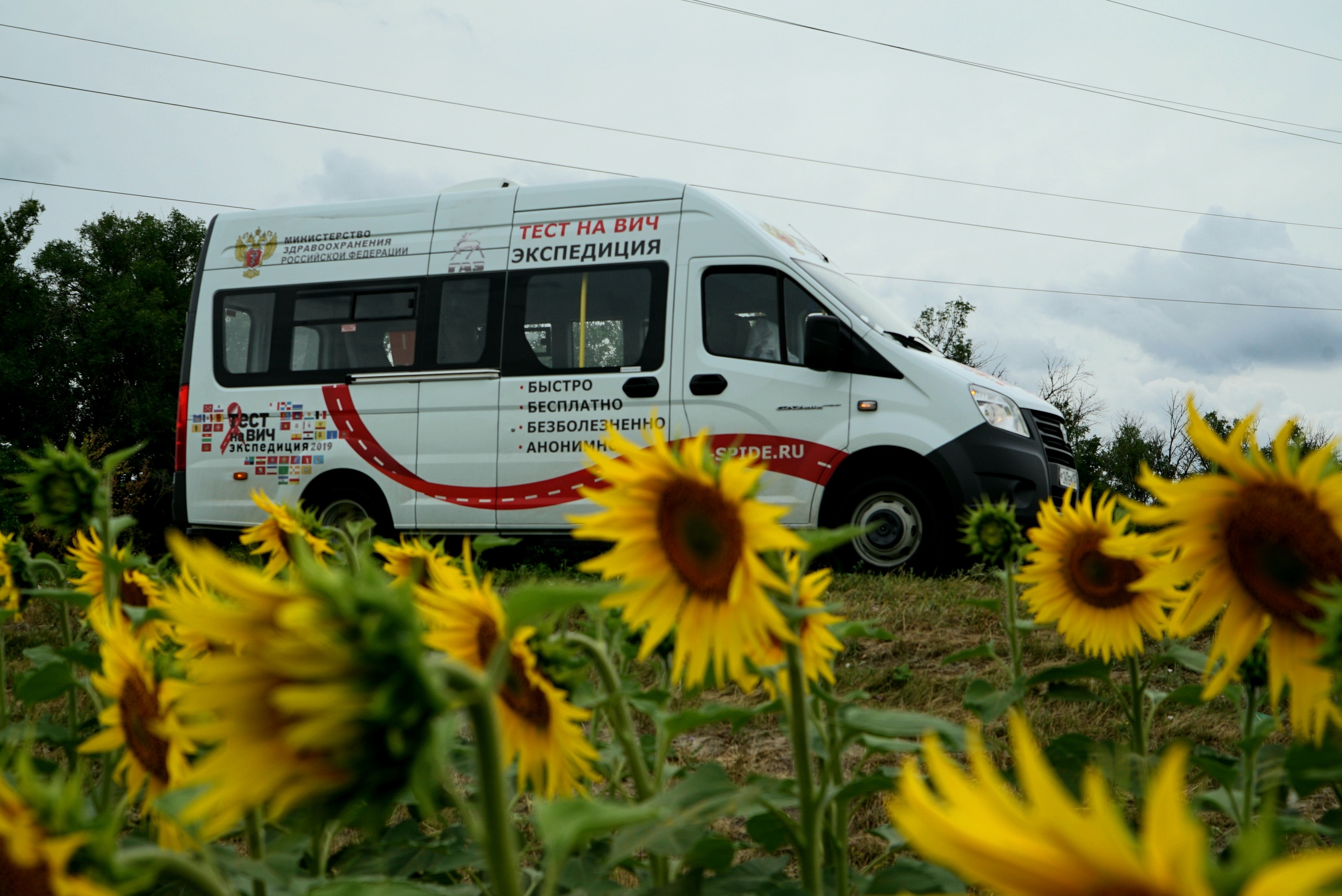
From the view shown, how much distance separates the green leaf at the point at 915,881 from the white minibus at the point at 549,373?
209 inches

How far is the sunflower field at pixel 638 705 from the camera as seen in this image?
0.42 m

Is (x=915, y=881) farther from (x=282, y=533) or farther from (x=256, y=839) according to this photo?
(x=282, y=533)

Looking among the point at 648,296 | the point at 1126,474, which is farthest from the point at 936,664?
the point at 1126,474

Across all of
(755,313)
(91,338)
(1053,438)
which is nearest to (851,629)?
(755,313)

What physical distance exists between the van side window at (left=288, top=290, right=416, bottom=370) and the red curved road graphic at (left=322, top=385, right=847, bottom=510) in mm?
308

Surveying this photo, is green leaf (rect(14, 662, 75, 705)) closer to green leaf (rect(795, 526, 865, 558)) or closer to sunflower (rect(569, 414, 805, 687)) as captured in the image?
sunflower (rect(569, 414, 805, 687))

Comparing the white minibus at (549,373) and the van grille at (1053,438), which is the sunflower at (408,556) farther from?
the van grille at (1053,438)

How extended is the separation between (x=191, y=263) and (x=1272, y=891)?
34.0 meters

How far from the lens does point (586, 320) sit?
7.20 meters

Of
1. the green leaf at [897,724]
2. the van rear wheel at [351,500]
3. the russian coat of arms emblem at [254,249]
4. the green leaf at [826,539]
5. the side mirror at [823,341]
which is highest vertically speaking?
the russian coat of arms emblem at [254,249]

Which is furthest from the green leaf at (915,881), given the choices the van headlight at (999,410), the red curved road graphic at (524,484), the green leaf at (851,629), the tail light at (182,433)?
the tail light at (182,433)

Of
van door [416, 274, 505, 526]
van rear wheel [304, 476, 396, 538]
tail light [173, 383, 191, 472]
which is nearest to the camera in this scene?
van door [416, 274, 505, 526]

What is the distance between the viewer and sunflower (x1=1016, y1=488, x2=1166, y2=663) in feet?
4.63

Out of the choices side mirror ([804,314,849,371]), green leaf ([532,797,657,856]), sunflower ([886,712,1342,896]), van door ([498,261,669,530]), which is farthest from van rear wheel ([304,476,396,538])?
sunflower ([886,712,1342,896])
